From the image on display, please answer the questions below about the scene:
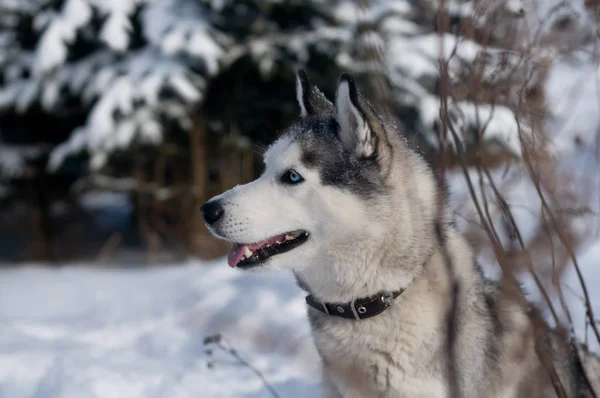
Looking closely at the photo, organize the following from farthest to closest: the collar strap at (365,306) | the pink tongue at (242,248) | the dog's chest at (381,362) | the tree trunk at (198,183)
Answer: the tree trunk at (198,183), the pink tongue at (242,248), the collar strap at (365,306), the dog's chest at (381,362)

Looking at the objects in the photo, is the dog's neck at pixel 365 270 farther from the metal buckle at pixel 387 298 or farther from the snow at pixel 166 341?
the snow at pixel 166 341

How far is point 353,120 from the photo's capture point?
7.97 ft

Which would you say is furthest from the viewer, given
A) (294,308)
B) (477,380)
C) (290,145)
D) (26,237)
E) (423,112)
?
→ (26,237)

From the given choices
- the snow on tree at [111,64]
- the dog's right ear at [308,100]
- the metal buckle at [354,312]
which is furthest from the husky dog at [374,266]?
the snow on tree at [111,64]

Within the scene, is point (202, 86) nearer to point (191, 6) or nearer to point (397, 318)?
point (191, 6)

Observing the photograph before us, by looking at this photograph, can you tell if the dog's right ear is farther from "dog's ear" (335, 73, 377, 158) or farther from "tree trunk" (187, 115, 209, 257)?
"tree trunk" (187, 115, 209, 257)

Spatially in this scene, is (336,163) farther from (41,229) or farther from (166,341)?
(41,229)

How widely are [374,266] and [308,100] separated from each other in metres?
0.97

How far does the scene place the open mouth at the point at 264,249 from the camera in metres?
2.42

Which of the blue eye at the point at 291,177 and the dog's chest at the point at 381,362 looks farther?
the blue eye at the point at 291,177

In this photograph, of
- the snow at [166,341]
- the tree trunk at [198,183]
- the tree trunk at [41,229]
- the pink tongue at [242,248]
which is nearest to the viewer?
the pink tongue at [242,248]

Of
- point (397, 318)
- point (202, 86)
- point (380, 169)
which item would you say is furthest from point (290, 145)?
point (202, 86)

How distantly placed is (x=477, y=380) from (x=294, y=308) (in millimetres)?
2648

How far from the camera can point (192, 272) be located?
752 cm
